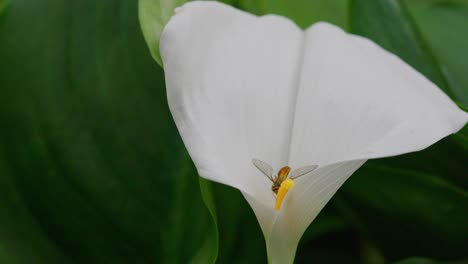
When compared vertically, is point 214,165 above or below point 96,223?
above

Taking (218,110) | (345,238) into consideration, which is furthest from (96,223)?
(345,238)

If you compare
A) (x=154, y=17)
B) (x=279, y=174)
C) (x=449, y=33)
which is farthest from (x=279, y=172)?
(x=449, y=33)

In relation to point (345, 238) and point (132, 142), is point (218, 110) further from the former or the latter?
point (345, 238)

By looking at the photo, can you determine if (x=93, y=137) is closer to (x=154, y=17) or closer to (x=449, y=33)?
(x=154, y=17)

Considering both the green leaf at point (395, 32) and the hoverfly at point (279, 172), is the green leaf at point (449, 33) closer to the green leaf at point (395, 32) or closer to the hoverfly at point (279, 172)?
the green leaf at point (395, 32)

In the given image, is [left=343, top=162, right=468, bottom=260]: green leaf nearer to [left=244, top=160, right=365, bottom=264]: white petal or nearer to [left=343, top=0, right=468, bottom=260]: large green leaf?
[left=343, top=0, right=468, bottom=260]: large green leaf

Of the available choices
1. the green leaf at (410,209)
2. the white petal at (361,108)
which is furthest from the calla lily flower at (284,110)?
the green leaf at (410,209)
